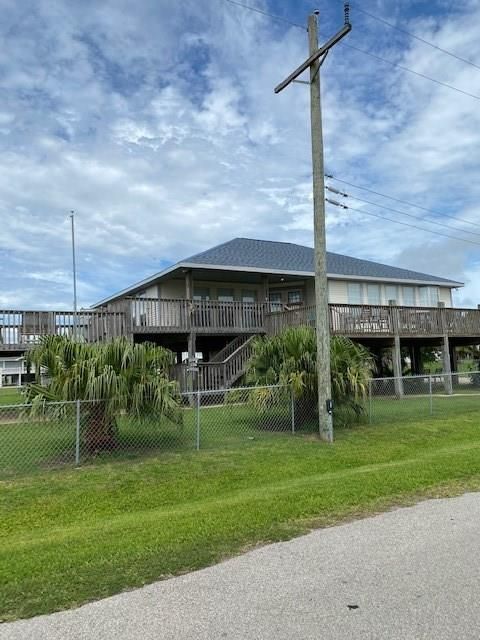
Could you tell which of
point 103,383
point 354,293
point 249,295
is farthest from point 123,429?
point 354,293

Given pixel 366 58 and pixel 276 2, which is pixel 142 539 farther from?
pixel 366 58

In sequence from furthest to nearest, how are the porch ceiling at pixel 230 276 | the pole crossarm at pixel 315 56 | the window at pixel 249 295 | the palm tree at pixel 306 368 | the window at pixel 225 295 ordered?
1. the window at pixel 249 295
2. the window at pixel 225 295
3. the porch ceiling at pixel 230 276
4. the palm tree at pixel 306 368
5. the pole crossarm at pixel 315 56

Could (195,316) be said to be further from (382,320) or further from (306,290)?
(306,290)

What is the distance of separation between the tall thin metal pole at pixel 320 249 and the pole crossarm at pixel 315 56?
0.41 feet

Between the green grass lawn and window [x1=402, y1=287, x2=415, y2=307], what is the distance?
16931mm

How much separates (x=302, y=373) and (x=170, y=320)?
28.5 ft

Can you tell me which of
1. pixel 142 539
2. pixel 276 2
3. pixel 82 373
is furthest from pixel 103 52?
pixel 142 539

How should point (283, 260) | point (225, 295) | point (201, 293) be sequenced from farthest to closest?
point (283, 260), point (225, 295), point (201, 293)

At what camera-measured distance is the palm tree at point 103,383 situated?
9.34 metres

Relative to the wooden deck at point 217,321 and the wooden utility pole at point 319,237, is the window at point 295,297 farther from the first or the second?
the wooden utility pole at point 319,237

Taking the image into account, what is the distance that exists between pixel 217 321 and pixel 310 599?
667 inches

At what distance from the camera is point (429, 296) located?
2883 cm

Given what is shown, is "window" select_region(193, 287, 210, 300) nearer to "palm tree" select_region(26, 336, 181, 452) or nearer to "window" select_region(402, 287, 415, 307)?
"window" select_region(402, 287, 415, 307)

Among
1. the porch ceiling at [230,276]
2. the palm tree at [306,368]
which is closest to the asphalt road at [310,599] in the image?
the palm tree at [306,368]
